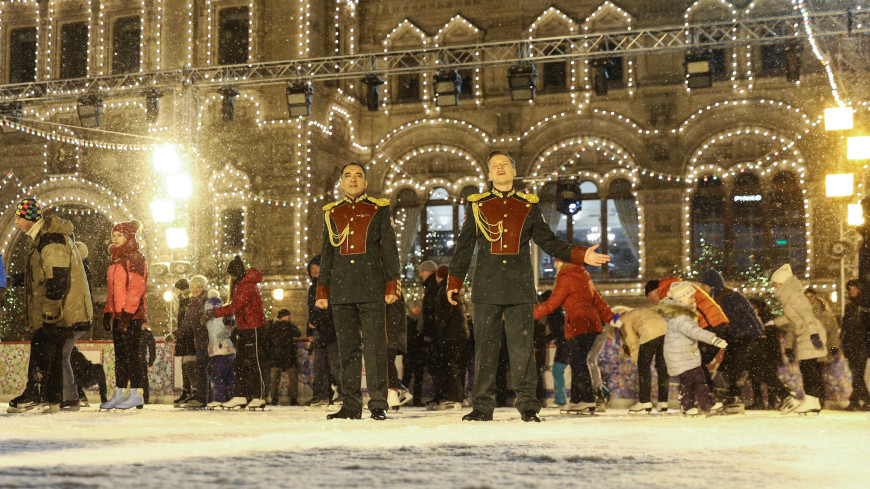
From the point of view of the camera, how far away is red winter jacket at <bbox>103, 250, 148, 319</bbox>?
8.84 meters

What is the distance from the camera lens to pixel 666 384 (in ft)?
32.9

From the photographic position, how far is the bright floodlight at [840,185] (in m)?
16.8

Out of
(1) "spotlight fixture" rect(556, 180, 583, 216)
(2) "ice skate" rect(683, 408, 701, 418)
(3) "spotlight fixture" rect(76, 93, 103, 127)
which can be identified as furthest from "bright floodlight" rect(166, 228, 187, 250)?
(2) "ice skate" rect(683, 408, 701, 418)

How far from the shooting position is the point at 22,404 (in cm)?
863

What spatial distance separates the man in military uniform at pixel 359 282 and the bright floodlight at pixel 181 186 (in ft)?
37.3

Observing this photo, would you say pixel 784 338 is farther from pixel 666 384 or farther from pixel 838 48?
pixel 838 48

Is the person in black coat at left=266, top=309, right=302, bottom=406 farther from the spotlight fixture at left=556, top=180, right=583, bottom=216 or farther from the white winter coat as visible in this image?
the spotlight fixture at left=556, top=180, right=583, bottom=216

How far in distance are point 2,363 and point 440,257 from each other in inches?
472

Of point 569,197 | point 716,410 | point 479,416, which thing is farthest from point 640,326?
point 569,197

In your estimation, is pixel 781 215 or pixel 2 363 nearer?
pixel 2 363

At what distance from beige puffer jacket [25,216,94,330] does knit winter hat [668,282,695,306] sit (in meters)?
4.90

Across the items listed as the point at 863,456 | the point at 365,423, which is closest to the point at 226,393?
the point at 365,423

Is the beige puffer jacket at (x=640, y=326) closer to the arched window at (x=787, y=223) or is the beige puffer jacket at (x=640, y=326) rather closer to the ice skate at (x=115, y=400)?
the ice skate at (x=115, y=400)

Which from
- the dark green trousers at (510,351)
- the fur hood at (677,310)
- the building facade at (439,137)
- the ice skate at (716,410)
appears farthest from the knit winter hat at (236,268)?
the building facade at (439,137)
